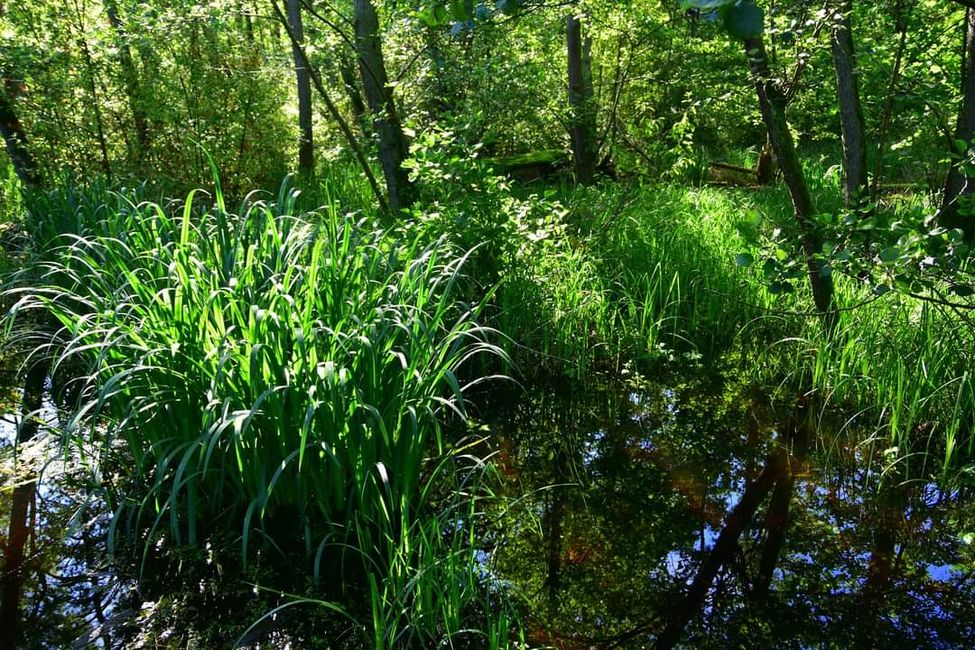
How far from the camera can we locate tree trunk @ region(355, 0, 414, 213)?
Answer: 528 centimetres

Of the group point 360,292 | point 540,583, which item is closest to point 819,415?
point 540,583

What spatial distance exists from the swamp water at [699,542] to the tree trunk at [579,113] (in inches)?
188

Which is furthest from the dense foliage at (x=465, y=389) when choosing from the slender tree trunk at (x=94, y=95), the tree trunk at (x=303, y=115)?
the tree trunk at (x=303, y=115)

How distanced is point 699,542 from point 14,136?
261 inches

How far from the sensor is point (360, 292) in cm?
284

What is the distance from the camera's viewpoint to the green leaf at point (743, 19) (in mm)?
950

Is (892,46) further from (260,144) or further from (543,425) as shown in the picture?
(260,144)

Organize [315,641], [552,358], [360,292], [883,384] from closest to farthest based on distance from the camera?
[315,641] → [360,292] → [883,384] → [552,358]

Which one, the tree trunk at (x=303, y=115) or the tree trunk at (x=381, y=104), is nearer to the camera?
the tree trunk at (x=381, y=104)

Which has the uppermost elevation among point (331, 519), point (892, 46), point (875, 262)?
point (892, 46)

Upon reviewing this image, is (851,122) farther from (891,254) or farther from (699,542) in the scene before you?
(699,542)

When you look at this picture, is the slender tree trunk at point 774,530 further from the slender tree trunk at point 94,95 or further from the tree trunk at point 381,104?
the slender tree trunk at point 94,95

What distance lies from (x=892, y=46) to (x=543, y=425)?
375 centimetres

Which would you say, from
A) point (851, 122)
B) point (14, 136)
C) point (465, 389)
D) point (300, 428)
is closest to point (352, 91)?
point (14, 136)
